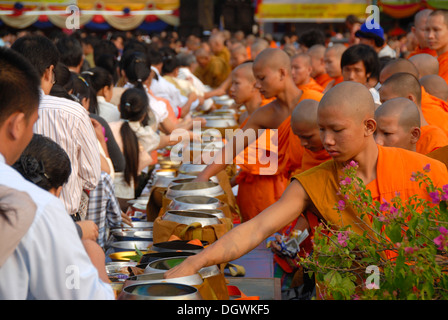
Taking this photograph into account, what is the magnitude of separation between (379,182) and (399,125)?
861 mm

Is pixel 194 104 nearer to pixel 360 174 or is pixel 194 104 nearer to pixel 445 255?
pixel 360 174

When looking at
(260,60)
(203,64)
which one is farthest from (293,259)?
(203,64)

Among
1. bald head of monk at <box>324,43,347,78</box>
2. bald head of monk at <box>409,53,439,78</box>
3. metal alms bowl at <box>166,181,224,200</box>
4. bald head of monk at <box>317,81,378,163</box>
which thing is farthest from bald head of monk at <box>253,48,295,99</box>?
bald head of monk at <box>324,43,347,78</box>

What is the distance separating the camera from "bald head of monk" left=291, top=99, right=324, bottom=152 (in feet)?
11.0

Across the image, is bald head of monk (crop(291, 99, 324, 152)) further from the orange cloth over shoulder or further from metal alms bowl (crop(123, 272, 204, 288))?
metal alms bowl (crop(123, 272, 204, 288))

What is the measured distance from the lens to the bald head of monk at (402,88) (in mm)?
3855

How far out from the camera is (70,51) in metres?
5.06

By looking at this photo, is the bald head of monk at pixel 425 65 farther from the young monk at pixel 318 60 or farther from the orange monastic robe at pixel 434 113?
the young monk at pixel 318 60

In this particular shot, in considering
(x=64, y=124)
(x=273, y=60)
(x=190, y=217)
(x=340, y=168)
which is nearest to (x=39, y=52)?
(x=64, y=124)

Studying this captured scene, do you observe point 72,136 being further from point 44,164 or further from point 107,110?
point 107,110

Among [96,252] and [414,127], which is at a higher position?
[414,127]

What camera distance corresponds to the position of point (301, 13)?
1920 centimetres

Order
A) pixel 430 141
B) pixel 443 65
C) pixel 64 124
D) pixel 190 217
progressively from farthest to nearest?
Result: pixel 443 65, pixel 430 141, pixel 64 124, pixel 190 217

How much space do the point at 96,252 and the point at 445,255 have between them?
0.92m
